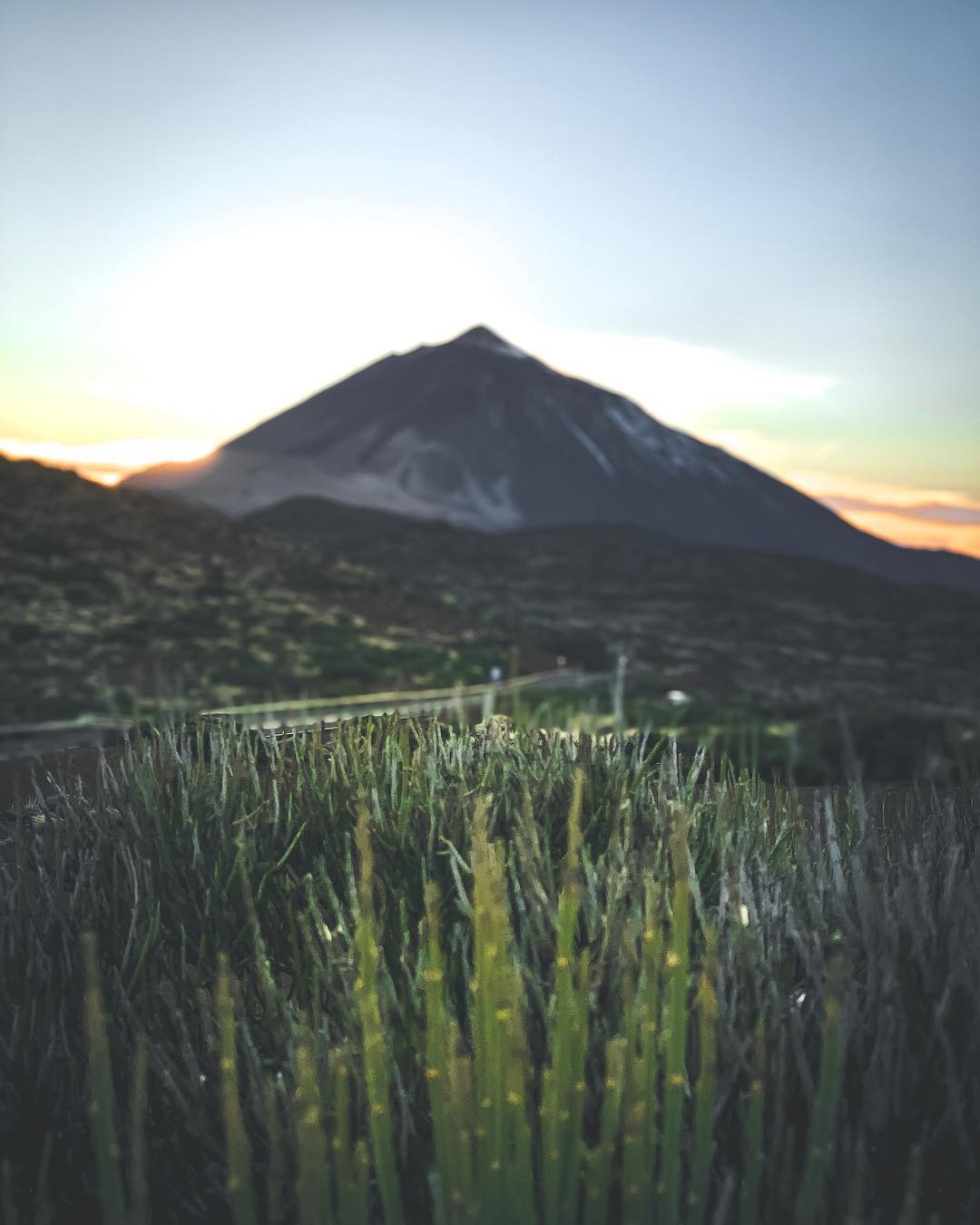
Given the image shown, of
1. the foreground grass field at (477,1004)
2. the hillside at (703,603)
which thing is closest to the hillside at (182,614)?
the hillside at (703,603)

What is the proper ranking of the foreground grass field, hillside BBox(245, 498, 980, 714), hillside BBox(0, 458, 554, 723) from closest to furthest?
the foreground grass field, hillside BBox(0, 458, 554, 723), hillside BBox(245, 498, 980, 714)

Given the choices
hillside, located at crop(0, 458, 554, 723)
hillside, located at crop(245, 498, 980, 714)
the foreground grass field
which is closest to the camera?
the foreground grass field

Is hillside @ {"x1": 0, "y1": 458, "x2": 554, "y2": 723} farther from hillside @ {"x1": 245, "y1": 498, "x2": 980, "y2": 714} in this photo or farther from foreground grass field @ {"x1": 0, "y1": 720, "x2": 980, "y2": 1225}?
foreground grass field @ {"x1": 0, "y1": 720, "x2": 980, "y2": 1225}

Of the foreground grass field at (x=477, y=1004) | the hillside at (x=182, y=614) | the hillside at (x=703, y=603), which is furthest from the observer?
the hillside at (x=703, y=603)

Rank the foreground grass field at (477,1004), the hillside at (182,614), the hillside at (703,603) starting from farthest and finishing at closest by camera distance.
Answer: the hillside at (703,603) < the hillside at (182,614) < the foreground grass field at (477,1004)

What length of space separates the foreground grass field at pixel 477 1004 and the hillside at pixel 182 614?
782 inches

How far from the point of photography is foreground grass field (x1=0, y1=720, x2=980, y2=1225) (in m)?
2.51

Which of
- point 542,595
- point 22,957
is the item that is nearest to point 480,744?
point 22,957

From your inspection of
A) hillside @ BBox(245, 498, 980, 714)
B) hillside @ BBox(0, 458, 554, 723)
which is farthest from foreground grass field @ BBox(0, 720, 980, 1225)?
hillside @ BBox(245, 498, 980, 714)

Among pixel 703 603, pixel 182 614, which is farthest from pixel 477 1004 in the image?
pixel 703 603

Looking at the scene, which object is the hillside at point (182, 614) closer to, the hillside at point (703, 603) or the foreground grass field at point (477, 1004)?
the hillside at point (703, 603)

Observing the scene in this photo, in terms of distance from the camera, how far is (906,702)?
2085 inches

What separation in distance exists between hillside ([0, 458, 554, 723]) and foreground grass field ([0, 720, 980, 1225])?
1985 centimetres

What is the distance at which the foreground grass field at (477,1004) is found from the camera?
8.23 feet
